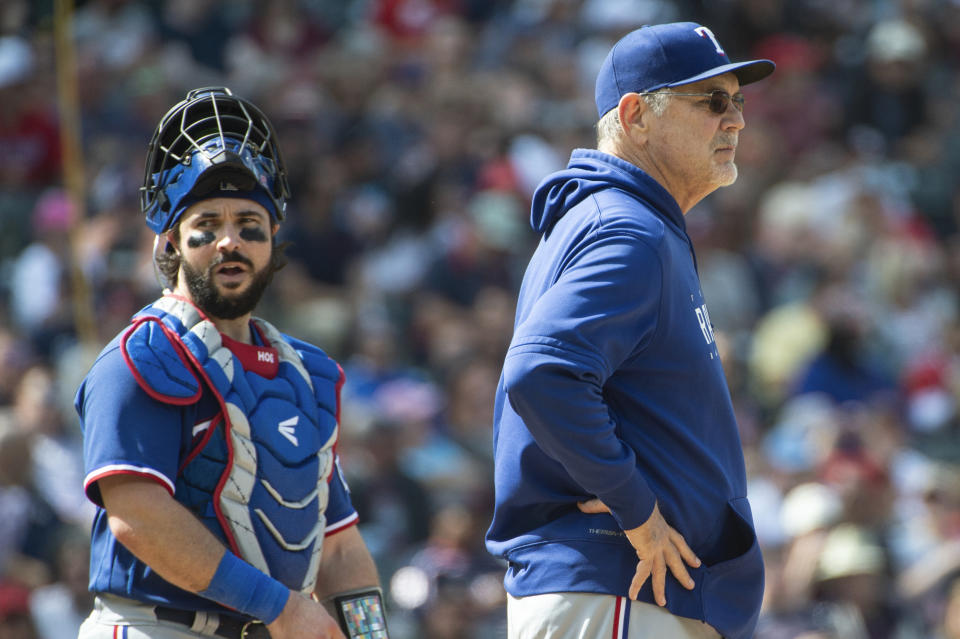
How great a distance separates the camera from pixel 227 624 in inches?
119

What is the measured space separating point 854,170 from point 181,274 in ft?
29.3

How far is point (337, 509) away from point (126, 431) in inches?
25.8

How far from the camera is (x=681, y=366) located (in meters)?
3.04

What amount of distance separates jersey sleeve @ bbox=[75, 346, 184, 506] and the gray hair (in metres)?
1.22

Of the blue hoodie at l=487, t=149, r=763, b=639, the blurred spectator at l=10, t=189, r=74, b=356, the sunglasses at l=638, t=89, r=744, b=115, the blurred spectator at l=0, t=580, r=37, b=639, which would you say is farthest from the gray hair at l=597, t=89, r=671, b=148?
the blurred spectator at l=10, t=189, r=74, b=356

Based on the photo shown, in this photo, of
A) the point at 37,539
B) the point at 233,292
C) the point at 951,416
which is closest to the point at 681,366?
the point at 233,292

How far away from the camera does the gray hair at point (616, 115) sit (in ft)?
10.6

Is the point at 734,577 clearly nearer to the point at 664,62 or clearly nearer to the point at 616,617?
the point at 616,617

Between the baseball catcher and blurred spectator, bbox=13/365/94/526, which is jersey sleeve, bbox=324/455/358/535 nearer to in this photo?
the baseball catcher

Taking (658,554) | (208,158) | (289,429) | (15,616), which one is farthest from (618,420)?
(15,616)

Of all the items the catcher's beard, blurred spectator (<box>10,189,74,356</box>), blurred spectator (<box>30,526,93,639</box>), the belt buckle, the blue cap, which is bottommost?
blurred spectator (<box>30,526,93,639</box>)

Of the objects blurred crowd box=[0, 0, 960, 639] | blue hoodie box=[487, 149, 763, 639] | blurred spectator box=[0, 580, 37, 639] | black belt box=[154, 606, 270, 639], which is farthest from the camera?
blurred crowd box=[0, 0, 960, 639]

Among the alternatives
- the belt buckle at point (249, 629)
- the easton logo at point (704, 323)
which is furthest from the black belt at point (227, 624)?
the easton logo at point (704, 323)

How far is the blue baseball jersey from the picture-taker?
2893 mm
